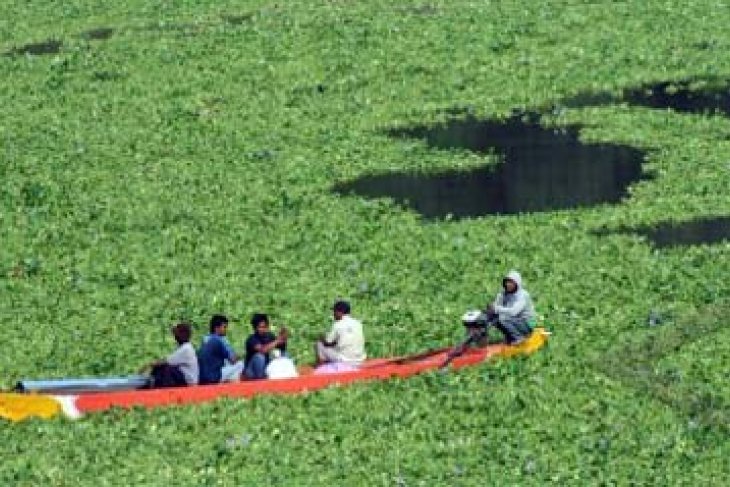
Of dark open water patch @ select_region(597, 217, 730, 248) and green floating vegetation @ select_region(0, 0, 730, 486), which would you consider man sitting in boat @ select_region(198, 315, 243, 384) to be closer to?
green floating vegetation @ select_region(0, 0, 730, 486)

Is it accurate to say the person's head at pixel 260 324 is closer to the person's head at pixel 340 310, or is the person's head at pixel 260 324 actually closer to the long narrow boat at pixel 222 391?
the long narrow boat at pixel 222 391

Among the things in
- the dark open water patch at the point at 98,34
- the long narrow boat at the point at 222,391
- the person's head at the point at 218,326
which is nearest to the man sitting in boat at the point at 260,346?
the person's head at the point at 218,326

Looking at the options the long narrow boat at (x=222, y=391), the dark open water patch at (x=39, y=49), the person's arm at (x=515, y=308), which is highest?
the dark open water patch at (x=39, y=49)

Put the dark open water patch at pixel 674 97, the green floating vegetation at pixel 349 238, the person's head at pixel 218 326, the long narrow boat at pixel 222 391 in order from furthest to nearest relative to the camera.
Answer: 1. the dark open water patch at pixel 674 97
2. the person's head at pixel 218 326
3. the long narrow boat at pixel 222 391
4. the green floating vegetation at pixel 349 238

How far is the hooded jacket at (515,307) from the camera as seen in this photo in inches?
1305

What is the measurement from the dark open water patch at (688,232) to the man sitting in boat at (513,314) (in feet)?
19.2

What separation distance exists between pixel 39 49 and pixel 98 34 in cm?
198

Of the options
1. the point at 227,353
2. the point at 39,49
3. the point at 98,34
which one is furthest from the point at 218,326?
the point at 98,34

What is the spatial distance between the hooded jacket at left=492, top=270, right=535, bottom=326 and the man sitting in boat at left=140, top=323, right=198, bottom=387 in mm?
4597

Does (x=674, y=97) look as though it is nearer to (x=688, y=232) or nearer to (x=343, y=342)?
(x=688, y=232)

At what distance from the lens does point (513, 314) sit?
33.2 metres

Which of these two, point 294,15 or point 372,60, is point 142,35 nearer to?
point 294,15

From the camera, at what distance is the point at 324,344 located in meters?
A: 32.7

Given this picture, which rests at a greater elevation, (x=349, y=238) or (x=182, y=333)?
(x=349, y=238)
